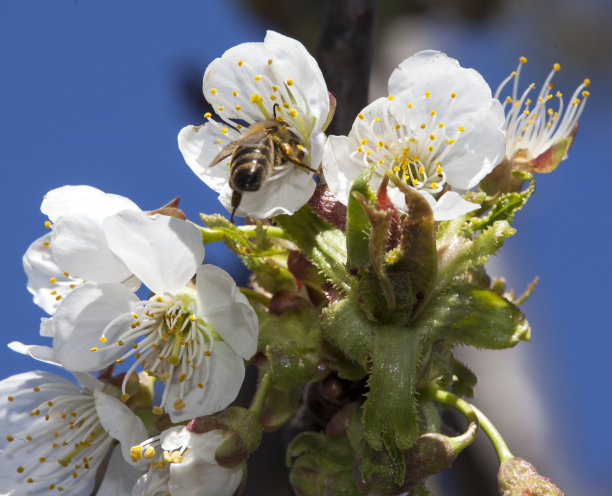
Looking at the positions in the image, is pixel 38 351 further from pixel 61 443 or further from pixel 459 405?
pixel 459 405

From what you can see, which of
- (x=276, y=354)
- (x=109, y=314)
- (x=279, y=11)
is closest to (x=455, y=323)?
(x=276, y=354)

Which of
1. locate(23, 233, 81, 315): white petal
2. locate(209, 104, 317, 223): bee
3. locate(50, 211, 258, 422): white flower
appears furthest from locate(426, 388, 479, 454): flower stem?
locate(23, 233, 81, 315): white petal

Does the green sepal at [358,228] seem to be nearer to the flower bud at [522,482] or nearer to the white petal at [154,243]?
the white petal at [154,243]

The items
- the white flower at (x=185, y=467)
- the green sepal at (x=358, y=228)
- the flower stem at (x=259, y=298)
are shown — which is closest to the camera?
the green sepal at (x=358, y=228)

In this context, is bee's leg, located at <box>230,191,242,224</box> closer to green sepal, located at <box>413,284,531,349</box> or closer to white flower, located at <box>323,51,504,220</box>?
white flower, located at <box>323,51,504,220</box>

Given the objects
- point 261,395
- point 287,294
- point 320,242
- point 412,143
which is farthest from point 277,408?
point 412,143

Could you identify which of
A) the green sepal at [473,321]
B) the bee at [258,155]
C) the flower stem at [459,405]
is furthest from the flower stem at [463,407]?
the bee at [258,155]
